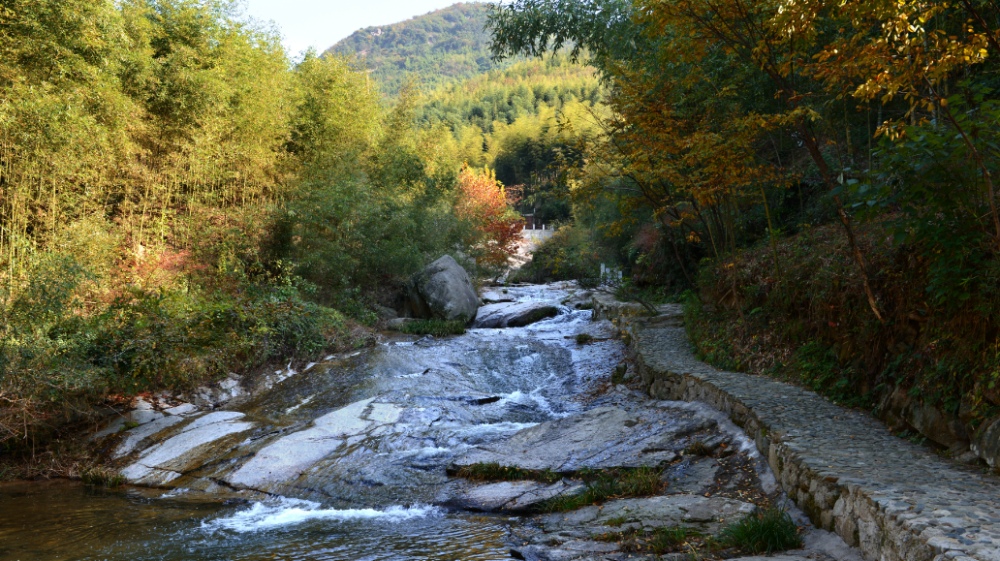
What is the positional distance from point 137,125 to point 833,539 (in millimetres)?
9877

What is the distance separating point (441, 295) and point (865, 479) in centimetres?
1021

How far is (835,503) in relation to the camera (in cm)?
269

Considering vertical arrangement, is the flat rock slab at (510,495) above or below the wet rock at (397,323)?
below

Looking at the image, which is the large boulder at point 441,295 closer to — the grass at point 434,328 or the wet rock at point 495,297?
the grass at point 434,328

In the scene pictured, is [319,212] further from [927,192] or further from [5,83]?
[927,192]

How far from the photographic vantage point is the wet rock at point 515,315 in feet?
40.8

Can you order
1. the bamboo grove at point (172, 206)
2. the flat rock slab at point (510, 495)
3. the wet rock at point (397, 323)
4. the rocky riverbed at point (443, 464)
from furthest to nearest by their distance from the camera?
the wet rock at point (397, 323) → the bamboo grove at point (172, 206) → the flat rock slab at point (510, 495) → the rocky riverbed at point (443, 464)

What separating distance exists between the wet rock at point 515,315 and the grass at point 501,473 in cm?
777

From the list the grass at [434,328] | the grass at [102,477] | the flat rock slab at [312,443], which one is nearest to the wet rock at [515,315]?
the grass at [434,328]

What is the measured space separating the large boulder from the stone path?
7779 millimetres

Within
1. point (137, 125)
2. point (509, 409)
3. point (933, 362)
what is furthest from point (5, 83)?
point (933, 362)

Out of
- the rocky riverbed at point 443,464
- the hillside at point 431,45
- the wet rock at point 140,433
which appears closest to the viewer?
the rocky riverbed at point 443,464

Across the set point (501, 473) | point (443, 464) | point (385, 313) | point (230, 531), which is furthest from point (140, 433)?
point (385, 313)

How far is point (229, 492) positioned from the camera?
486cm
